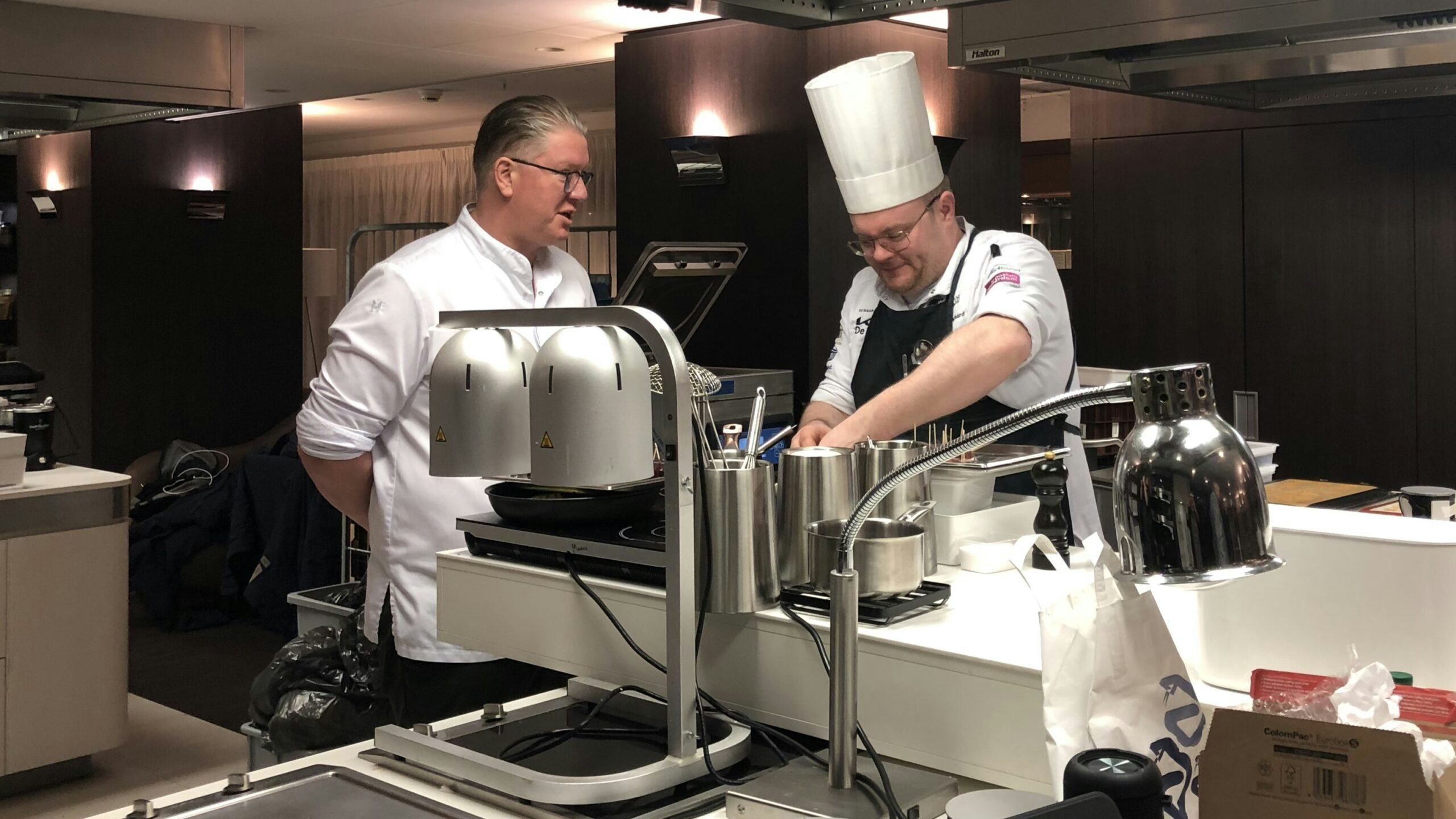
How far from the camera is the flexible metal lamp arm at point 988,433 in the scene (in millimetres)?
1044

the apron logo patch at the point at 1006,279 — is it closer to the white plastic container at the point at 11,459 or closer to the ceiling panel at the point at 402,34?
the ceiling panel at the point at 402,34

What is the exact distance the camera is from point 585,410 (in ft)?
4.30

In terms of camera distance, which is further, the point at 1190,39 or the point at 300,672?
the point at 300,672

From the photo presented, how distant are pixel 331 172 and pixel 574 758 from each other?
11.6 meters

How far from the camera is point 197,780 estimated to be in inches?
153

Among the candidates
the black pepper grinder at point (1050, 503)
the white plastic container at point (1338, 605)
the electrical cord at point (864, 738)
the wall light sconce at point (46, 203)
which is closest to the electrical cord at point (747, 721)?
the electrical cord at point (864, 738)

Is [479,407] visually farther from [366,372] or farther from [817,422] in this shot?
[817,422]

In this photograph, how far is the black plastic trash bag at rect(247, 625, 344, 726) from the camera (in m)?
2.86

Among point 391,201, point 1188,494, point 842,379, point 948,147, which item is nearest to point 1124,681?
point 1188,494

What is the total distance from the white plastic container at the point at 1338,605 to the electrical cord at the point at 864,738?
33 cm

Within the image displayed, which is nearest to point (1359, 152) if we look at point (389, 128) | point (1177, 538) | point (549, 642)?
point (549, 642)

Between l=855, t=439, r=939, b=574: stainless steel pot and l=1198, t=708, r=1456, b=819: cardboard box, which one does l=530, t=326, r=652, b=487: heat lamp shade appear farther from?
l=1198, t=708, r=1456, b=819: cardboard box

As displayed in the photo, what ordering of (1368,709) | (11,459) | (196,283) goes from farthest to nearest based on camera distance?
(196,283)
(11,459)
(1368,709)

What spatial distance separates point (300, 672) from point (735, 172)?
3020 mm
